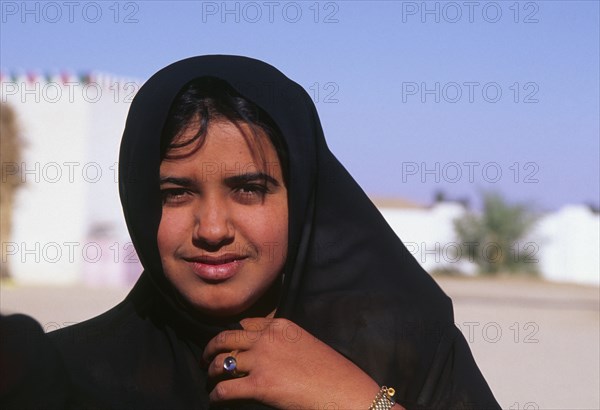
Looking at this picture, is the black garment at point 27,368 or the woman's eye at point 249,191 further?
the woman's eye at point 249,191

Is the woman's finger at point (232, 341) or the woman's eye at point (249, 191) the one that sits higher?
the woman's eye at point (249, 191)

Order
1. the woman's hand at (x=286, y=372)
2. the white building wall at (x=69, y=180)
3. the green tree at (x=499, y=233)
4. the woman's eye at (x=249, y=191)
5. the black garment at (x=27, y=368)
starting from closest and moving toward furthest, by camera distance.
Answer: the black garment at (x=27, y=368) < the woman's hand at (x=286, y=372) < the woman's eye at (x=249, y=191) < the white building wall at (x=69, y=180) < the green tree at (x=499, y=233)

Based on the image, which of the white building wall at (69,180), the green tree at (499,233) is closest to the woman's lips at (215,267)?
the white building wall at (69,180)

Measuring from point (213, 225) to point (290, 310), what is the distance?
0.26m

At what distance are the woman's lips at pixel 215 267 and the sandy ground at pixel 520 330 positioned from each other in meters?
1.62

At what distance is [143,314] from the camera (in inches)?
66.7

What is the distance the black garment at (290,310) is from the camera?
5.07 ft

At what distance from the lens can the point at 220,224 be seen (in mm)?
1432

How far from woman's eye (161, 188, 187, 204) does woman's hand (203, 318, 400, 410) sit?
0.24m

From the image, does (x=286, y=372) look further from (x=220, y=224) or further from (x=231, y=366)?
(x=220, y=224)

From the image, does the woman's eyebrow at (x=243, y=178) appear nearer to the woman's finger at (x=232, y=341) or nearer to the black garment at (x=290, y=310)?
the black garment at (x=290, y=310)

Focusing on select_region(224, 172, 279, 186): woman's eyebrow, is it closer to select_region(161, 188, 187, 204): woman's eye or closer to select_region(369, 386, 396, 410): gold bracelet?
select_region(161, 188, 187, 204): woman's eye

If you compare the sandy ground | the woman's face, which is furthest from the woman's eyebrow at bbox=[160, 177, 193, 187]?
the sandy ground

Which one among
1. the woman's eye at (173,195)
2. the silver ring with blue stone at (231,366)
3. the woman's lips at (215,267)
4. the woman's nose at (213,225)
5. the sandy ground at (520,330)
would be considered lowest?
the sandy ground at (520,330)
